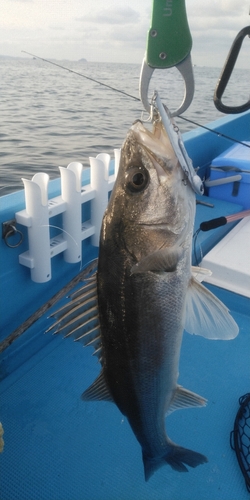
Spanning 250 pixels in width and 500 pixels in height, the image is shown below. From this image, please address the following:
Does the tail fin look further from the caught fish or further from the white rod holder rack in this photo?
the white rod holder rack

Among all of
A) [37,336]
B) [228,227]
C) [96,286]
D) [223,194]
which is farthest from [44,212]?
[223,194]

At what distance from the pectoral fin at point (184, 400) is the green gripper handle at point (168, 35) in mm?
1302

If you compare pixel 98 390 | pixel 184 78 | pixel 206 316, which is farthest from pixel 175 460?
pixel 184 78

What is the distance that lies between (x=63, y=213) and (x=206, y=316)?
5.45ft

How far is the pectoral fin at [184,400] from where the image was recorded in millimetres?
1575

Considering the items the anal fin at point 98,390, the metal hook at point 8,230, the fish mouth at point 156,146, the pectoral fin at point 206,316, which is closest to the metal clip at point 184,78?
the fish mouth at point 156,146

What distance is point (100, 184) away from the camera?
2.96m

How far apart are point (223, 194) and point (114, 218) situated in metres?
3.78

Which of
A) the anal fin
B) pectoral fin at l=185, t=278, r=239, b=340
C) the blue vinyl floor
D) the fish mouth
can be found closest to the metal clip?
the fish mouth

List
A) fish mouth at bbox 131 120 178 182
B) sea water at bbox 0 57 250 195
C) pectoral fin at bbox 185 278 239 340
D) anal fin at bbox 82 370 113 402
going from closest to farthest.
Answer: fish mouth at bbox 131 120 178 182, pectoral fin at bbox 185 278 239 340, anal fin at bbox 82 370 113 402, sea water at bbox 0 57 250 195

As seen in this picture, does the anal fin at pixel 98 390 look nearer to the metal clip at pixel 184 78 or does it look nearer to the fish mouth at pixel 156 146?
the fish mouth at pixel 156 146

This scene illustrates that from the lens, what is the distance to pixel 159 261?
1.30 meters

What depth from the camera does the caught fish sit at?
1.28 metres

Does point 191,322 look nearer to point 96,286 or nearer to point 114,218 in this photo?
point 96,286
